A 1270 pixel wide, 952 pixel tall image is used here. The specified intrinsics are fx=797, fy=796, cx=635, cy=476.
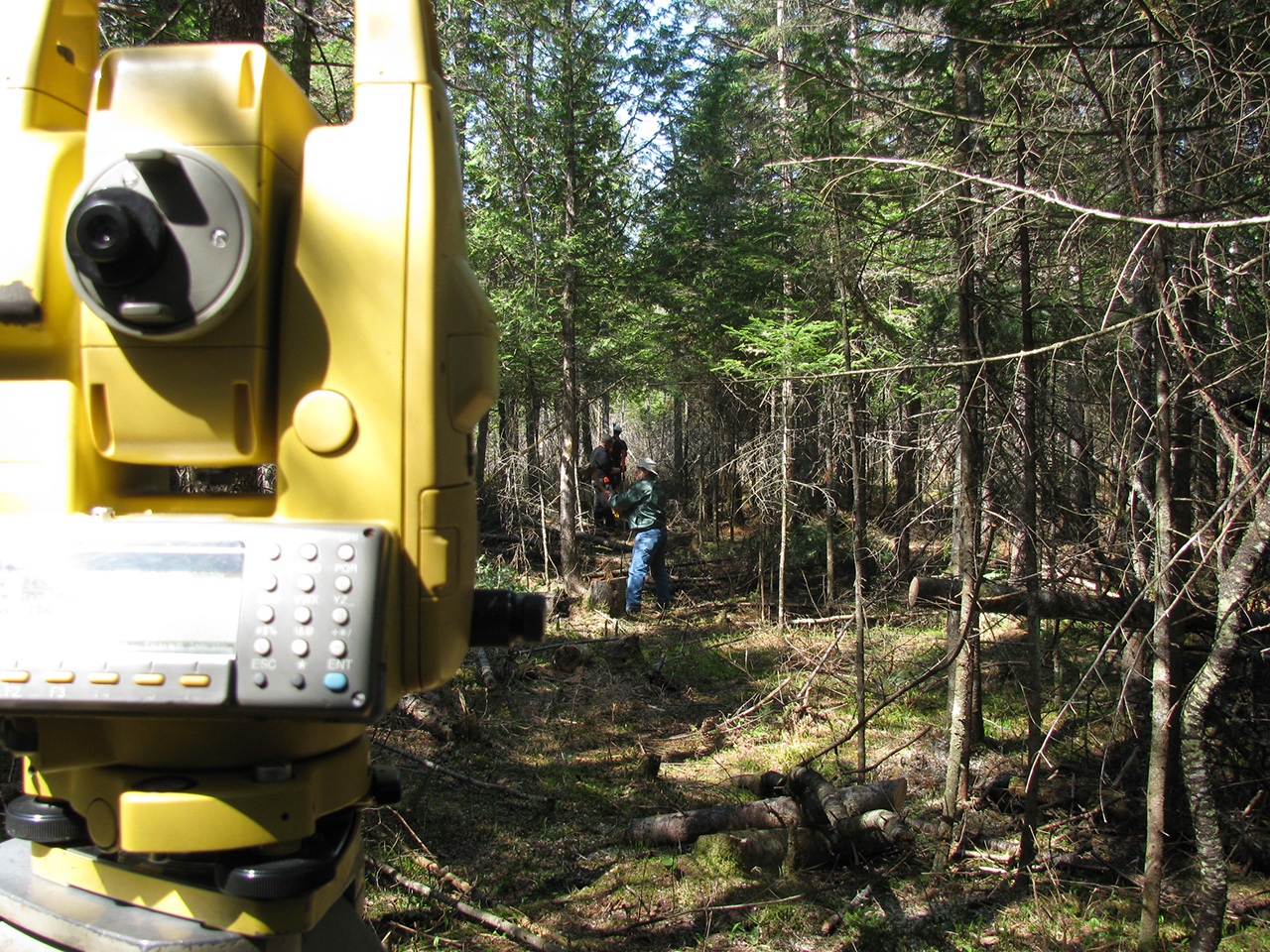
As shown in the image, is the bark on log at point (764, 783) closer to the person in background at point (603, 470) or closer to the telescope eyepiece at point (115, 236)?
the telescope eyepiece at point (115, 236)

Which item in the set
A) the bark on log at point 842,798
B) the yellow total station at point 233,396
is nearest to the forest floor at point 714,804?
the bark on log at point 842,798

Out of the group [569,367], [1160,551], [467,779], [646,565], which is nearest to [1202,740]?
[1160,551]

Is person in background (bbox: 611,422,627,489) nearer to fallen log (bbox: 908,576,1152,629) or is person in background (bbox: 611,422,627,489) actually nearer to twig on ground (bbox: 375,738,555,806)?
fallen log (bbox: 908,576,1152,629)

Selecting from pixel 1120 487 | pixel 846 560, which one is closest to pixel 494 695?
pixel 1120 487

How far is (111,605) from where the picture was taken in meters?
1.02

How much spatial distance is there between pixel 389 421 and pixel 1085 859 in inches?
182

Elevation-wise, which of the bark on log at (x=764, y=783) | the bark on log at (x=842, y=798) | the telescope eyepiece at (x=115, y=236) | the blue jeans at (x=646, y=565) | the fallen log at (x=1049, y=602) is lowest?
the bark on log at (x=764, y=783)

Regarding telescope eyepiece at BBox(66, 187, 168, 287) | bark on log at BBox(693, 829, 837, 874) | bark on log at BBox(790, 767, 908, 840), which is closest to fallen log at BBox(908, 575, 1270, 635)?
bark on log at BBox(790, 767, 908, 840)

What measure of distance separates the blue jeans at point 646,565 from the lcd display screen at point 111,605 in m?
9.09

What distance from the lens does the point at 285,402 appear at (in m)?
1.19

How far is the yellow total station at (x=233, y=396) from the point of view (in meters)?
1.07

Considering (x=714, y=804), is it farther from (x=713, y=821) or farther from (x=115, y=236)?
(x=115, y=236)

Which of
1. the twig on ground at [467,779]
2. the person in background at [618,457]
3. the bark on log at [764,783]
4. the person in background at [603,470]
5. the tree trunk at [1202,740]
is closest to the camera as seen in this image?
the tree trunk at [1202,740]

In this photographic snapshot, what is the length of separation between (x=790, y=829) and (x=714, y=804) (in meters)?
0.73
